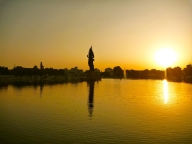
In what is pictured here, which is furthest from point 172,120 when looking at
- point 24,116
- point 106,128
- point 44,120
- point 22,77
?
point 22,77

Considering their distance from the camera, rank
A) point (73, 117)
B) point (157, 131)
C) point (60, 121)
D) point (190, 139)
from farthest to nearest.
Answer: point (73, 117) < point (60, 121) < point (157, 131) < point (190, 139)

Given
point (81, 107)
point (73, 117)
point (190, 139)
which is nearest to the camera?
point (190, 139)

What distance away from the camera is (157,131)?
77.6 ft

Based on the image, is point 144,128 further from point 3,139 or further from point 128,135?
point 3,139

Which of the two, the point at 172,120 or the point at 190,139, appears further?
the point at 172,120

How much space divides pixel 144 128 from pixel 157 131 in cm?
126

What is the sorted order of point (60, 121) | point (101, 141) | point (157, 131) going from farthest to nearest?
point (60, 121) < point (157, 131) < point (101, 141)

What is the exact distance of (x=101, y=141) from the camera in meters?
20.2

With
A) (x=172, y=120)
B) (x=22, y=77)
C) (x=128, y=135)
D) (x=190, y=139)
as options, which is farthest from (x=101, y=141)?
(x=22, y=77)

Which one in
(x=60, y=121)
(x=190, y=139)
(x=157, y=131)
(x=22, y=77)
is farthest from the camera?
(x=22, y=77)

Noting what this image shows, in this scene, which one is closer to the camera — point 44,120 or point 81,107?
point 44,120

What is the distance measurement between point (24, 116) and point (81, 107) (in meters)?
8.79

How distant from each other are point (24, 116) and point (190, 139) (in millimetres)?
16599

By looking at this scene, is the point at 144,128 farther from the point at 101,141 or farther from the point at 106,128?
the point at 101,141
